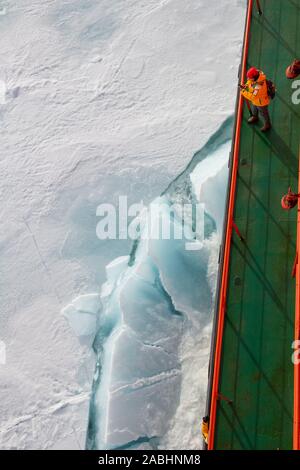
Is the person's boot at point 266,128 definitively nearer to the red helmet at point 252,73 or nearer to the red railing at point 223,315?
the red railing at point 223,315

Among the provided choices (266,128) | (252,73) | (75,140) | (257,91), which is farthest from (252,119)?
(75,140)

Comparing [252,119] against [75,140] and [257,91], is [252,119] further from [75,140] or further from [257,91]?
[75,140]

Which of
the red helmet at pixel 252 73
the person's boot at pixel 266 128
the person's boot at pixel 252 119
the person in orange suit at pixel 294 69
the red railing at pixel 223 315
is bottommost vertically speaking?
the red railing at pixel 223 315

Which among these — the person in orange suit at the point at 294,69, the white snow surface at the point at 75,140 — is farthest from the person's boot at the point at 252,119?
the white snow surface at the point at 75,140

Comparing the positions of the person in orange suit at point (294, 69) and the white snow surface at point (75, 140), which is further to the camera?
the white snow surface at point (75, 140)

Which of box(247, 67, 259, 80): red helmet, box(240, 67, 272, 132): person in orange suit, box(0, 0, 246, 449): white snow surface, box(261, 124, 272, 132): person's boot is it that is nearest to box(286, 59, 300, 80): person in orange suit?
box(240, 67, 272, 132): person in orange suit

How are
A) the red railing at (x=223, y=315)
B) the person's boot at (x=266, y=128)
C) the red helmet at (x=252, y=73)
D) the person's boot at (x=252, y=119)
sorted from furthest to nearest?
the person's boot at (x=252, y=119)
the person's boot at (x=266, y=128)
the red helmet at (x=252, y=73)
the red railing at (x=223, y=315)
